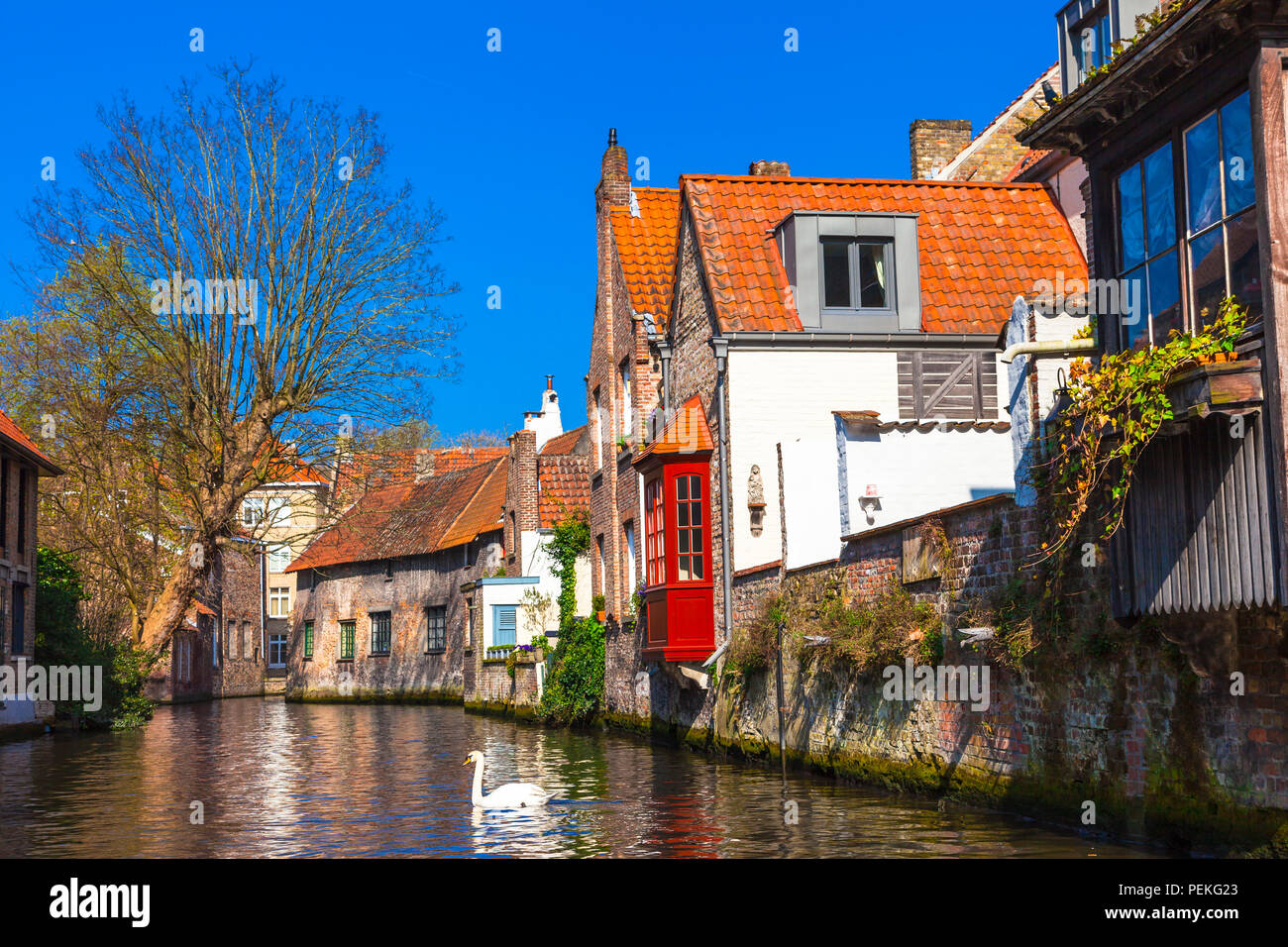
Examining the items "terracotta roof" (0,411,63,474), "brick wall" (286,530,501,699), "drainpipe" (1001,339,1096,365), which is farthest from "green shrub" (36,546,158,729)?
"drainpipe" (1001,339,1096,365)

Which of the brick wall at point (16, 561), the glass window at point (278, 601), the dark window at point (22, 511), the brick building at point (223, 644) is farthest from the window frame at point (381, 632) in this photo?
the dark window at point (22, 511)

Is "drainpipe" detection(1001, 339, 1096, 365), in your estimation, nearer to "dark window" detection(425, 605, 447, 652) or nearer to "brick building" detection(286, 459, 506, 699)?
"brick building" detection(286, 459, 506, 699)

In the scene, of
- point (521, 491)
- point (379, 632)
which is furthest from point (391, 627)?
point (521, 491)

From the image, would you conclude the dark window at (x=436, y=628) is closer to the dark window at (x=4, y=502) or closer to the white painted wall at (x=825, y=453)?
the dark window at (x=4, y=502)

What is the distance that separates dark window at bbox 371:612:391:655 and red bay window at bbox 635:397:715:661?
2937 centimetres

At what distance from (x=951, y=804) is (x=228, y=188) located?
2303cm

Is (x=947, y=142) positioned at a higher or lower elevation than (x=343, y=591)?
higher

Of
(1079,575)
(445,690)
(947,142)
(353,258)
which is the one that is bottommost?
(445,690)

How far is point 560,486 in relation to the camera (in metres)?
35.6

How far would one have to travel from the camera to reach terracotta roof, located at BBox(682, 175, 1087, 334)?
21.3 m

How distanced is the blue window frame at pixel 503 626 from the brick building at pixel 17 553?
12.0 m
